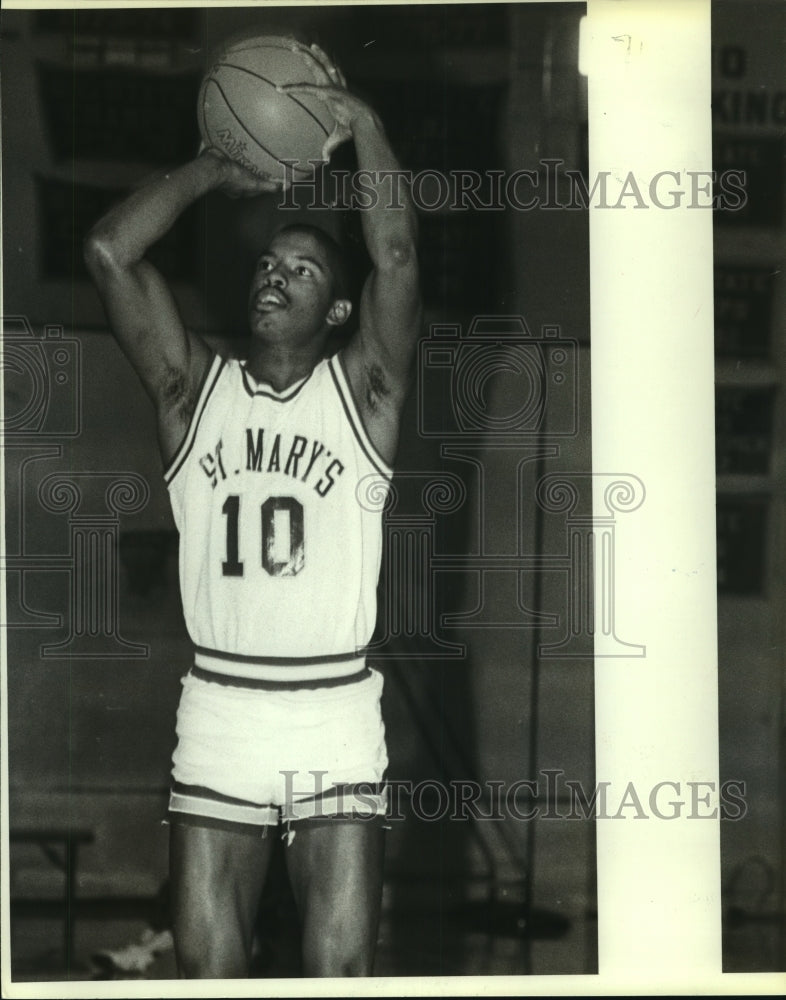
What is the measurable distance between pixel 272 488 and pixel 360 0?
1.36 metres

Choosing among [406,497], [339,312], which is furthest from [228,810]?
[339,312]

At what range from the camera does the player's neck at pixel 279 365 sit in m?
2.65

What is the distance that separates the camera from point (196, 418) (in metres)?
2.65

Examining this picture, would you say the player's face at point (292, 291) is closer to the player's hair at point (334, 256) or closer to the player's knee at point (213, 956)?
the player's hair at point (334, 256)

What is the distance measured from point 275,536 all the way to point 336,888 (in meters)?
0.94

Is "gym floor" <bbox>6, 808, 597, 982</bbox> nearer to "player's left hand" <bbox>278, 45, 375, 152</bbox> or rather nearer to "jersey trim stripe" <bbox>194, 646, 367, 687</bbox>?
"jersey trim stripe" <bbox>194, 646, 367, 687</bbox>

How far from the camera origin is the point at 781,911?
8.82 ft

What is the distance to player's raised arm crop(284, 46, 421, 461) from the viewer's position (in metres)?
2.63

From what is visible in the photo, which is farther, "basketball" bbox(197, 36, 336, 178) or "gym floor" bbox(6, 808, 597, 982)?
"gym floor" bbox(6, 808, 597, 982)

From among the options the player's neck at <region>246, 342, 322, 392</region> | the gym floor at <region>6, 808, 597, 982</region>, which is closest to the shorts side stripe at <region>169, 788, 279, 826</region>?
the gym floor at <region>6, 808, 597, 982</region>

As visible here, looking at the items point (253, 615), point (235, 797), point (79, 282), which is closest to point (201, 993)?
point (235, 797)

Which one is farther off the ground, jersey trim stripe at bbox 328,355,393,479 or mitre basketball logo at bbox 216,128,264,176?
mitre basketball logo at bbox 216,128,264,176

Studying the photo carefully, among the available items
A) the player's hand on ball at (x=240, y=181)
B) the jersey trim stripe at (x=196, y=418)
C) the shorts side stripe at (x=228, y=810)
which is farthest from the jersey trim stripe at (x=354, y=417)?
the shorts side stripe at (x=228, y=810)

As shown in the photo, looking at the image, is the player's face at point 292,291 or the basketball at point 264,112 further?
the player's face at point 292,291
